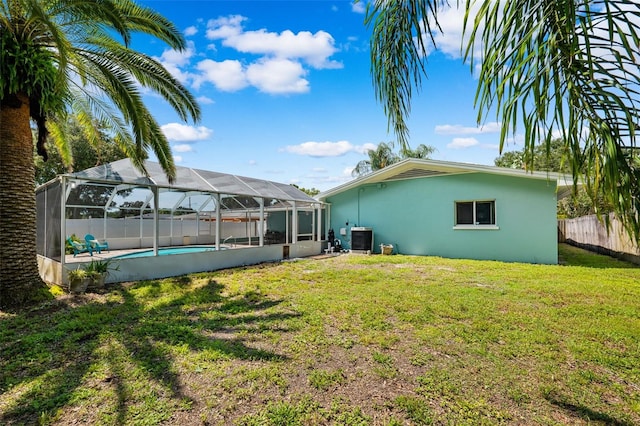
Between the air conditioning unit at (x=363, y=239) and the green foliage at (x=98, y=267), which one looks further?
the air conditioning unit at (x=363, y=239)

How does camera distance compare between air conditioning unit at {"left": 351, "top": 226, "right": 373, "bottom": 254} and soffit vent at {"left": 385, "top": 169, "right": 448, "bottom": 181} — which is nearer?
soffit vent at {"left": 385, "top": 169, "right": 448, "bottom": 181}

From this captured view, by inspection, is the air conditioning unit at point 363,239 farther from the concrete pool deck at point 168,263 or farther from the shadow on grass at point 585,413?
the shadow on grass at point 585,413

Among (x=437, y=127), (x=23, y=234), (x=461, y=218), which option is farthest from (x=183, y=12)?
(x=461, y=218)

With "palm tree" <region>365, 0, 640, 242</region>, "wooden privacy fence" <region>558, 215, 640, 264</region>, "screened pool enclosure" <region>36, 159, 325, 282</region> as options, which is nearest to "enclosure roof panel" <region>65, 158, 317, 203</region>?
"screened pool enclosure" <region>36, 159, 325, 282</region>

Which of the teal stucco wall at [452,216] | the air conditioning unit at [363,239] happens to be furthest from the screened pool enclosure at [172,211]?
the teal stucco wall at [452,216]

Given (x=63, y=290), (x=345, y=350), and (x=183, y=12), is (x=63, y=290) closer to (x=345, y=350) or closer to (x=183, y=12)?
(x=345, y=350)

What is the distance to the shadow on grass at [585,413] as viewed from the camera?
278cm

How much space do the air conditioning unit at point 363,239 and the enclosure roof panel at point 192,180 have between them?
2811 millimetres

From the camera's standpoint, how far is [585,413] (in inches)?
114

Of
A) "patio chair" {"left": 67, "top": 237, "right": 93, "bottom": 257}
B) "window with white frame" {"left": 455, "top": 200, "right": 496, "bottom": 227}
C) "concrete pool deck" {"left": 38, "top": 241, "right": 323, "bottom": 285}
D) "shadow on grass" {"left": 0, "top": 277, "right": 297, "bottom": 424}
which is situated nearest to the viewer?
"shadow on grass" {"left": 0, "top": 277, "right": 297, "bottom": 424}

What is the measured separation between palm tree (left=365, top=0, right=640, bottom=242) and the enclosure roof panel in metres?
9.20

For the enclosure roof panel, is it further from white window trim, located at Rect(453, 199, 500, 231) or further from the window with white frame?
the window with white frame

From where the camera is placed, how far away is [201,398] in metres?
3.17

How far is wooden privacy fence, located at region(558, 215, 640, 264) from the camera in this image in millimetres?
11677
